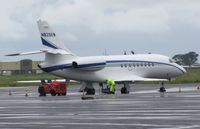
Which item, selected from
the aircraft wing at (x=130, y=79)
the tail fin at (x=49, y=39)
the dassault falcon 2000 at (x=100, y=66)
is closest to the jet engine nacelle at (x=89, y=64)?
the dassault falcon 2000 at (x=100, y=66)

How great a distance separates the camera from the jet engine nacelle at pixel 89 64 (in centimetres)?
4849

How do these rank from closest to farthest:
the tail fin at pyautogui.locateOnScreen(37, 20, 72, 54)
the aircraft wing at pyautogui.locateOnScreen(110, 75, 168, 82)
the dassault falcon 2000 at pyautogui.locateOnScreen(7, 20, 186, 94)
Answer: the dassault falcon 2000 at pyautogui.locateOnScreen(7, 20, 186, 94)
the tail fin at pyautogui.locateOnScreen(37, 20, 72, 54)
the aircraft wing at pyautogui.locateOnScreen(110, 75, 168, 82)

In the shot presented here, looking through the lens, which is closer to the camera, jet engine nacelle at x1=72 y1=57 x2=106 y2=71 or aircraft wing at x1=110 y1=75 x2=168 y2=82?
jet engine nacelle at x1=72 y1=57 x2=106 y2=71

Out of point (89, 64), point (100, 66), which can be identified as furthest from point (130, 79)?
point (89, 64)

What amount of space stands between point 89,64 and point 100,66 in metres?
1.25

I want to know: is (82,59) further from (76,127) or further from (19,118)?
(76,127)

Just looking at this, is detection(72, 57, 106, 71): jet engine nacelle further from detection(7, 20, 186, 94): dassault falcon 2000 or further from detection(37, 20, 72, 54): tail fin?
detection(37, 20, 72, 54): tail fin

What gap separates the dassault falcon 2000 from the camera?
160ft

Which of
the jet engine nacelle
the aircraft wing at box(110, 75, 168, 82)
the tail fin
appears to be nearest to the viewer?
the jet engine nacelle

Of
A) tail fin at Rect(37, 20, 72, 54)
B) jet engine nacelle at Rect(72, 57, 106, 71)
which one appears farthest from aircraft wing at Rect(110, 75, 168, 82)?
tail fin at Rect(37, 20, 72, 54)

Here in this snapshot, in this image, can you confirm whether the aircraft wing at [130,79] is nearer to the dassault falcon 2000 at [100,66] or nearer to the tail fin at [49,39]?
the dassault falcon 2000 at [100,66]

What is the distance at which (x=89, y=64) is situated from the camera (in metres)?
48.7

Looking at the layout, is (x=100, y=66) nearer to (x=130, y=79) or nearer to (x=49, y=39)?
(x=130, y=79)

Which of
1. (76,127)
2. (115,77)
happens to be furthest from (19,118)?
(115,77)
